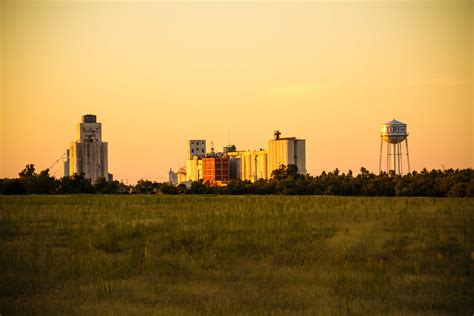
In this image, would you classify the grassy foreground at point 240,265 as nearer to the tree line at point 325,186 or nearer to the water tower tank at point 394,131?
the tree line at point 325,186

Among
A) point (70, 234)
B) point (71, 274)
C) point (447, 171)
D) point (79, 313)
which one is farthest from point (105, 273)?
point (447, 171)

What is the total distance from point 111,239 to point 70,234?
315 centimetres

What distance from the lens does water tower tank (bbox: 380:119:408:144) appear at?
425 feet

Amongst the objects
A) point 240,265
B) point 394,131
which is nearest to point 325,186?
point 394,131

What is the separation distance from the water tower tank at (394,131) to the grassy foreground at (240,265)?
93.4 metres

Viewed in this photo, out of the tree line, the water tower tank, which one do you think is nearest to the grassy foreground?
the tree line

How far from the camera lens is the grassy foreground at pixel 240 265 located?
1816 cm

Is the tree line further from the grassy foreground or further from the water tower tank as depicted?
the grassy foreground

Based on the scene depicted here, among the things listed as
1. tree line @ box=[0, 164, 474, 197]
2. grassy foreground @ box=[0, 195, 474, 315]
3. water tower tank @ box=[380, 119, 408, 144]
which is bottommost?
grassy foreground @ box=[0, 195, 474, 315]

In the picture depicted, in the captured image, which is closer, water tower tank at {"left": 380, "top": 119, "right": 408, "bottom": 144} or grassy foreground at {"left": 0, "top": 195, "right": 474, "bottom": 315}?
grassy foreground at {"left": 0, "top": 195, "right": 474, "bottom": 315}

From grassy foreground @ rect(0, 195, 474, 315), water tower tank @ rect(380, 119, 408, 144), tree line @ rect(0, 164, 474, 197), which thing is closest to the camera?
grassy foreground @ rect(0, 195, 474, 315)

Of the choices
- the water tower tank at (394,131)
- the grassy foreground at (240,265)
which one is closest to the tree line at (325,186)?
the water tower tank at (394,131)

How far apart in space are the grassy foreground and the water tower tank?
93361mm

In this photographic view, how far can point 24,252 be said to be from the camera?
1021 inches
